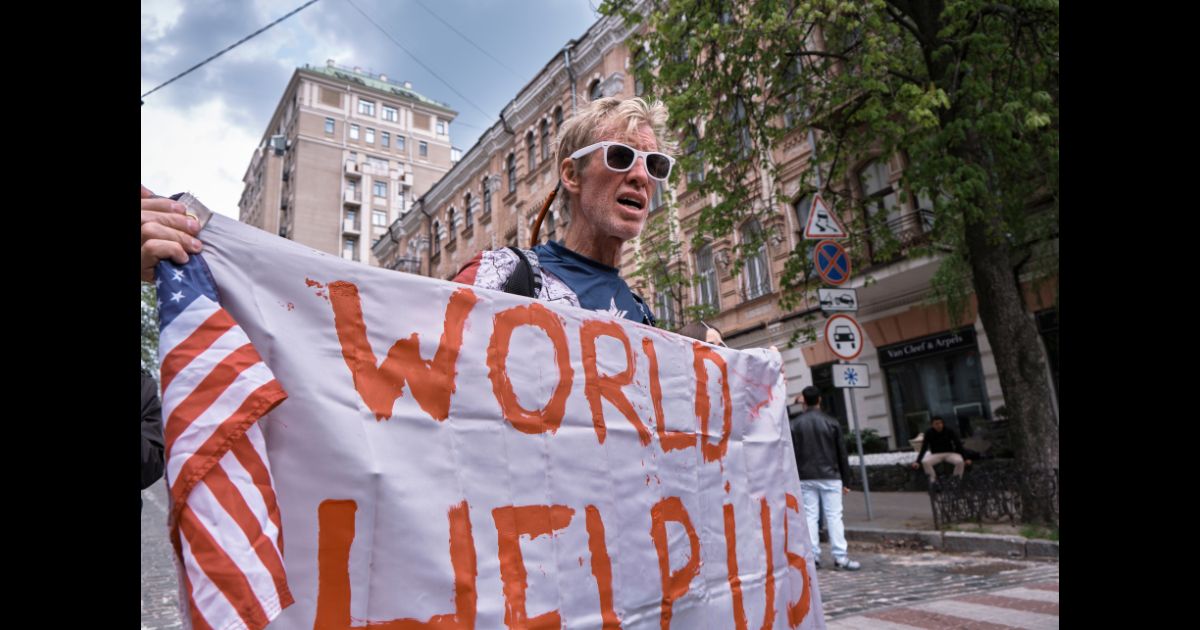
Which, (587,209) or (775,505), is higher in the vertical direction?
(587,209)

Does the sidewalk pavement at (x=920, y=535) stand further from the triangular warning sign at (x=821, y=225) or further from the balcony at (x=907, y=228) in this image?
the balcony at (x=907, y=228)

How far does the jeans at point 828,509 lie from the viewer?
7.67 metres

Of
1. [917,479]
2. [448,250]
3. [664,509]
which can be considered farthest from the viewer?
[448,250]

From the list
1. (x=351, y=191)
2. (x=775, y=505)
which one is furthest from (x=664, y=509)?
(x=351, y=191)

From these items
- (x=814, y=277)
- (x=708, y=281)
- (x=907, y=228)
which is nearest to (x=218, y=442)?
(x=814, y=277)

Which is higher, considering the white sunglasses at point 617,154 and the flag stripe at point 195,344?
the white sunglasses at point 617,154

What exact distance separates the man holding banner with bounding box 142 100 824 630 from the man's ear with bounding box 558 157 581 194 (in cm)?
1

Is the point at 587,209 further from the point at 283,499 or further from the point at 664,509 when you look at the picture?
the point at 283,499

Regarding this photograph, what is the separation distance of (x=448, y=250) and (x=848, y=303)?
31.1 m

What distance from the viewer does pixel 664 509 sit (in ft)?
7.01

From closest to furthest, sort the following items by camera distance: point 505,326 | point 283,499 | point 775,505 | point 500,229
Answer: point 283,499 → point 505,326 → point 775,505 → point 500,229

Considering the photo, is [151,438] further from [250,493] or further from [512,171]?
[512,171]

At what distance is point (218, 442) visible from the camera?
131 centimetres

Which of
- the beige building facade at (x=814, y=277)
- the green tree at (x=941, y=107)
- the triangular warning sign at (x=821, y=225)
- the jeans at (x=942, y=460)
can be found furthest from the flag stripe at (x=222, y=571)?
the jeans at (x=942, y=460)
